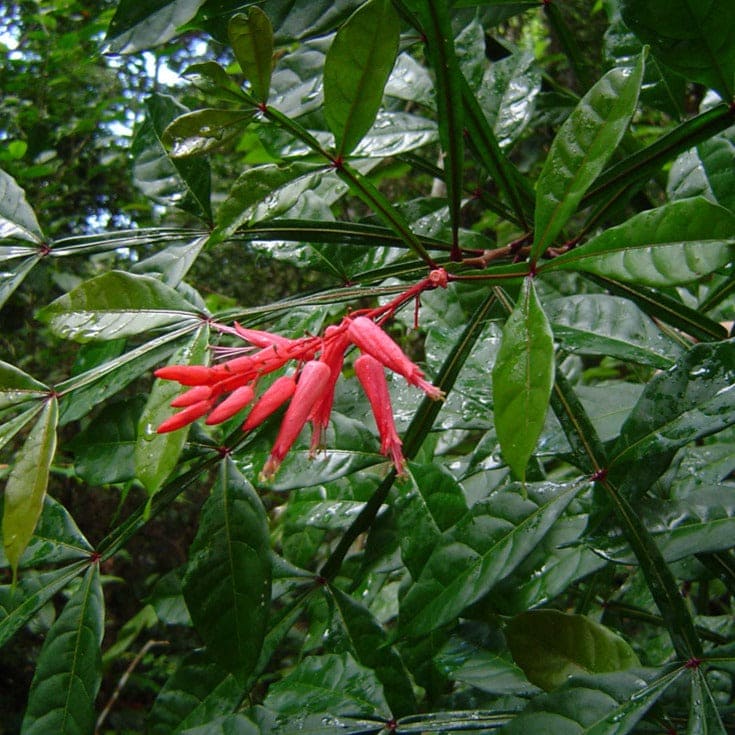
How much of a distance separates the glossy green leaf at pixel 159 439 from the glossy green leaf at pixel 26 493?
8cm

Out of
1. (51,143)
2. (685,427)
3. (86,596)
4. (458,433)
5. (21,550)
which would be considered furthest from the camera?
(51,143)

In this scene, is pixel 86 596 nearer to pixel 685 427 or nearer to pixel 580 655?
pixel 580 655

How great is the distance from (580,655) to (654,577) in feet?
0.47

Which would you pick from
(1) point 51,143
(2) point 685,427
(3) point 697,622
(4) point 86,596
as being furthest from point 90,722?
(1) point 51,143

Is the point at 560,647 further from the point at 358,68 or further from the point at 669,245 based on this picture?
the point at 358,68

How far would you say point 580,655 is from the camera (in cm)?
77

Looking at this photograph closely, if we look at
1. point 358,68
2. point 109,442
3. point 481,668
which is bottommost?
point 481,668

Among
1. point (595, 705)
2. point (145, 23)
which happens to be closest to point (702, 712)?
point (595, 705)

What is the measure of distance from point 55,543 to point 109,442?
14cm

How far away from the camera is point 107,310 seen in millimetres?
684

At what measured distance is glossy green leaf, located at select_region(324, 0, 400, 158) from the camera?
582 mm

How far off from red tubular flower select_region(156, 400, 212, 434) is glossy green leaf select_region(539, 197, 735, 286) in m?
0.33

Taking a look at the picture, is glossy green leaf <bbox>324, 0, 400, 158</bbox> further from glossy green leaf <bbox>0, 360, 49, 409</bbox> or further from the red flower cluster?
glossy green leaf <bbox>0, 360, 49, 409</bbox>

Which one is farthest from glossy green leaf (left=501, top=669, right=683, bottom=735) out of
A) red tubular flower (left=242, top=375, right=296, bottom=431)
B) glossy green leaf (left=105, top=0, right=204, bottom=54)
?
glossy green leaf (left=105, top=0, right=204, bottom=54)
